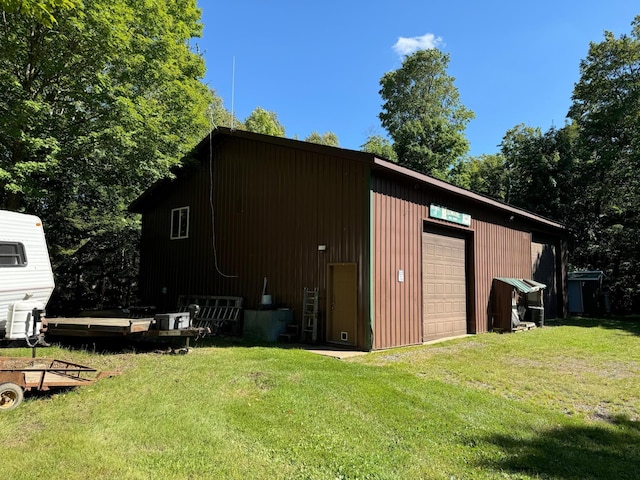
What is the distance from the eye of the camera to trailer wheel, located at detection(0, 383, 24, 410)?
183 inches

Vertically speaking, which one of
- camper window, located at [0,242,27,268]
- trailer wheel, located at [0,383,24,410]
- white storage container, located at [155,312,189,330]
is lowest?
trailer wheel, located at [0,383,24,410]

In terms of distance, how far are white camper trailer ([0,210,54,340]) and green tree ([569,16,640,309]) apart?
23.0 m

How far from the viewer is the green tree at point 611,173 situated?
67.1 ft

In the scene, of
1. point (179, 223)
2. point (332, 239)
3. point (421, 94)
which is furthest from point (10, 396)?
point (421, 94)

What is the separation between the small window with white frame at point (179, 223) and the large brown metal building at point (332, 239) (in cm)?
4

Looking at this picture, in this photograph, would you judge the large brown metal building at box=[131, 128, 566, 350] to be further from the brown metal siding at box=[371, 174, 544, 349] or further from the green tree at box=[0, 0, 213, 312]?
the green tree at box=[0, 0, 213, 312]

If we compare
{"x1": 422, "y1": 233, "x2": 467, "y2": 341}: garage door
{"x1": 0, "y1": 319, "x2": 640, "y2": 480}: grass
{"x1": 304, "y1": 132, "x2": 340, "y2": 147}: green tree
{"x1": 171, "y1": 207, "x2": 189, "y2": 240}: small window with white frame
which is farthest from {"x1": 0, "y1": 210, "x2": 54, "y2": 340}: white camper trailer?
{"x1": 304, "y1": 132, "x2": 340, "y2": 147}: green tree

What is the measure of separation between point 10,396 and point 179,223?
964 centimetres

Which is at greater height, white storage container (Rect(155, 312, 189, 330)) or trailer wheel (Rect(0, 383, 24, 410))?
white storage container (Rect(155, 312, 189, 330))

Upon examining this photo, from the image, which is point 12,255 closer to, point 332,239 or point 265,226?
point 265,226

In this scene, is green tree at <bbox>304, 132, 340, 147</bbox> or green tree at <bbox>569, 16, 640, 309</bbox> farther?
green tree at <bbox>304, 132, 340, 147</bbox>

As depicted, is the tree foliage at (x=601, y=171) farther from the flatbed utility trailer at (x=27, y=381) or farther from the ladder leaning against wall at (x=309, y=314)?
the flatbed utility trailer at (x=27, y=381)

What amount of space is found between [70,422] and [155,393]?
1109 mm

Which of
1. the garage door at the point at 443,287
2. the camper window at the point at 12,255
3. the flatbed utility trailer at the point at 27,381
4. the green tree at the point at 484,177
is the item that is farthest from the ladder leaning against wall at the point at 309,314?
the green tree at the point at 484,177
